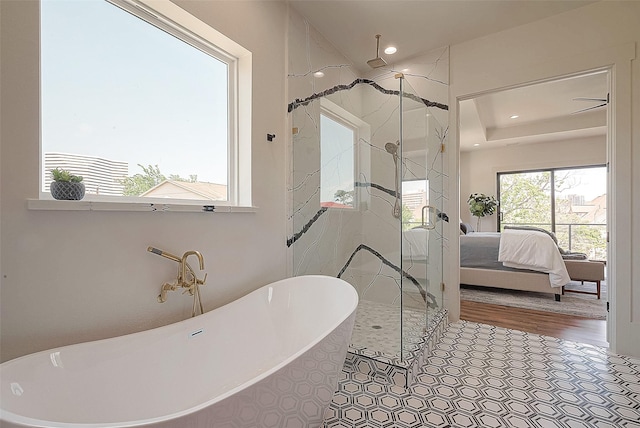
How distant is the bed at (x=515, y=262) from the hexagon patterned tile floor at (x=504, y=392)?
1.36m

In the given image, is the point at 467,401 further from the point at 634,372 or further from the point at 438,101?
the point at 438,101

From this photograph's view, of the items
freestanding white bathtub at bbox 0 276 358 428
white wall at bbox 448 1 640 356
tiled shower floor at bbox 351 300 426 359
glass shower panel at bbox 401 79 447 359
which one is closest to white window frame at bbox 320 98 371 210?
glass shower panel at bbox 401 79 447 359

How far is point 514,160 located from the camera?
Result: 6.27 m

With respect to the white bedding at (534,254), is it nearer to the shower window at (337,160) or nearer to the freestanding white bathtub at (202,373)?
the shower window at (337,160)

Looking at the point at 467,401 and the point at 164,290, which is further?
the point at 467,401

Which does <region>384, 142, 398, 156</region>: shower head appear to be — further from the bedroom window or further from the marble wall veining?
the bedroom window

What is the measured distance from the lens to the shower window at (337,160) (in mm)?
2684

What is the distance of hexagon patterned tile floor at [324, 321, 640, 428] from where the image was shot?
1492 millimetres

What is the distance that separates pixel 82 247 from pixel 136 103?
2.64ft

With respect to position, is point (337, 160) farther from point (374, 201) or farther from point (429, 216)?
point (429, 216)

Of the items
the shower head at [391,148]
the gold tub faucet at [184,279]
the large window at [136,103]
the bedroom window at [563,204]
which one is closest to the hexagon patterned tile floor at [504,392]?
the gold tub faucet at [184,279]

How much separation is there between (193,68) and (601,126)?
20.2 ft

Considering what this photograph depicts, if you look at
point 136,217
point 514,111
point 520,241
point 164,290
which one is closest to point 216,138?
point 136,217

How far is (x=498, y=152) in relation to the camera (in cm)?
645
